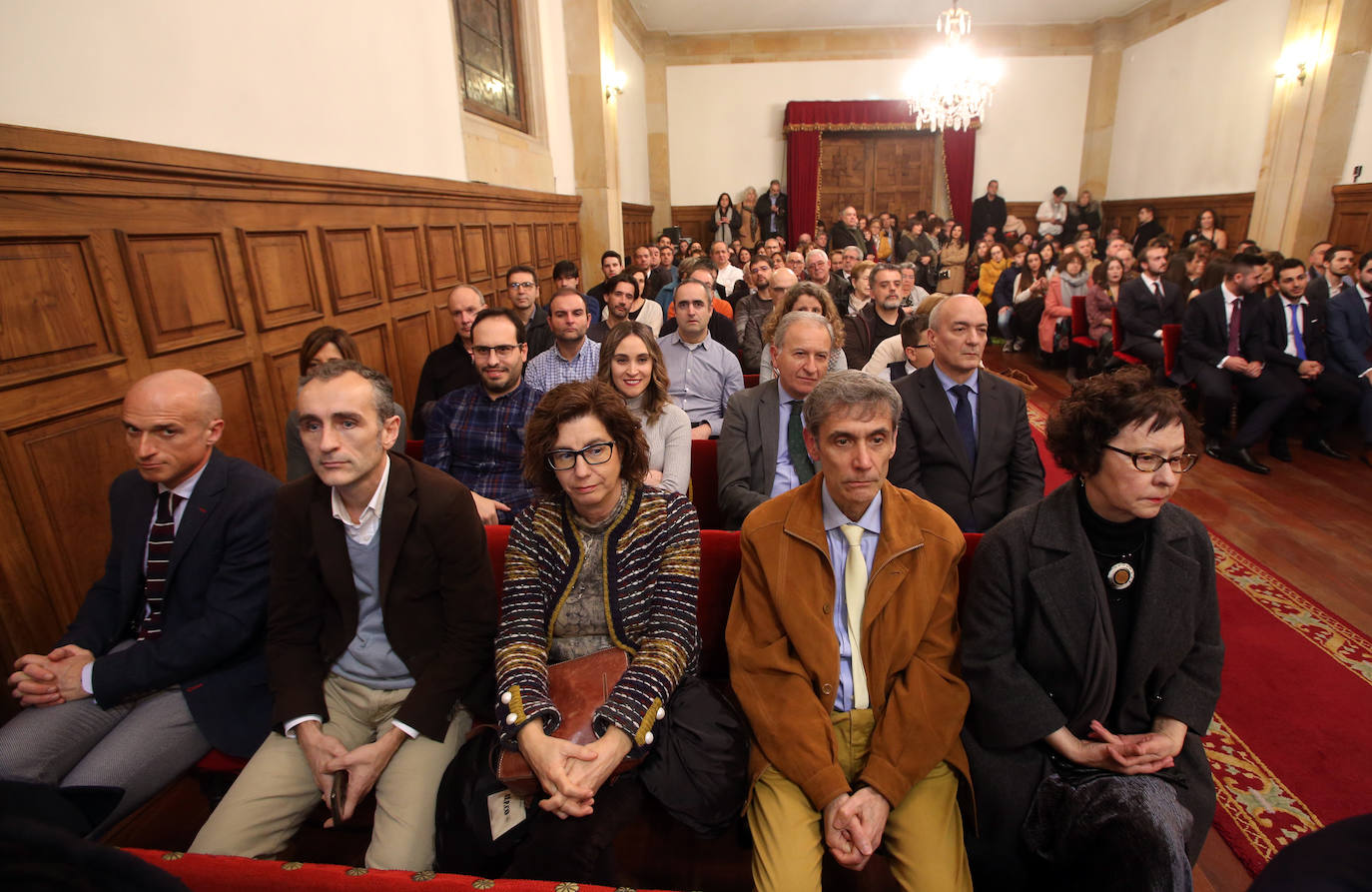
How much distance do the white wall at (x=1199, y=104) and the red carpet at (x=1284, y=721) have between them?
27.7 ft

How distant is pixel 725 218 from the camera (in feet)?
37.4

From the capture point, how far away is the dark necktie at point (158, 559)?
5.66 feet

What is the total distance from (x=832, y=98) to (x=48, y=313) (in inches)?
486

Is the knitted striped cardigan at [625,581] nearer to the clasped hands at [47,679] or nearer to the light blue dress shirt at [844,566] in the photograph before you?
the light blue dress shirt at [844,566]

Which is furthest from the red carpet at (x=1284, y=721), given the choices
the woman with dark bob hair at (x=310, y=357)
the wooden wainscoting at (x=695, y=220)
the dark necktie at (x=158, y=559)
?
the wooden wainscoting at (x=695, y=220)

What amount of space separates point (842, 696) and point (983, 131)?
1302 cm

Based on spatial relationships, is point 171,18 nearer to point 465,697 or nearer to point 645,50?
point 465,697

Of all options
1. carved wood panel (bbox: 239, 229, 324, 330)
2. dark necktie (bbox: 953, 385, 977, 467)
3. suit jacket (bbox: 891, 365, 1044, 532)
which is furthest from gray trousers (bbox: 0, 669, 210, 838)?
dark necktie (bbox: 953, 385, 977, 467)

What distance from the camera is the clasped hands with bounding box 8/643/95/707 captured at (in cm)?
158

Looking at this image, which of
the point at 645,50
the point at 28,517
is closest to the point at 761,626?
the point at 28,517

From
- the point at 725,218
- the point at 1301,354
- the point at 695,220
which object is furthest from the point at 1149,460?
the point at 695,220

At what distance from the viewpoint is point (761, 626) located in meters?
1.57

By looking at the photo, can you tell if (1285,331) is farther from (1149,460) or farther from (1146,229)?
(1146,229)

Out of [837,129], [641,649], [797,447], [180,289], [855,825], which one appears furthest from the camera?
[837,129]
